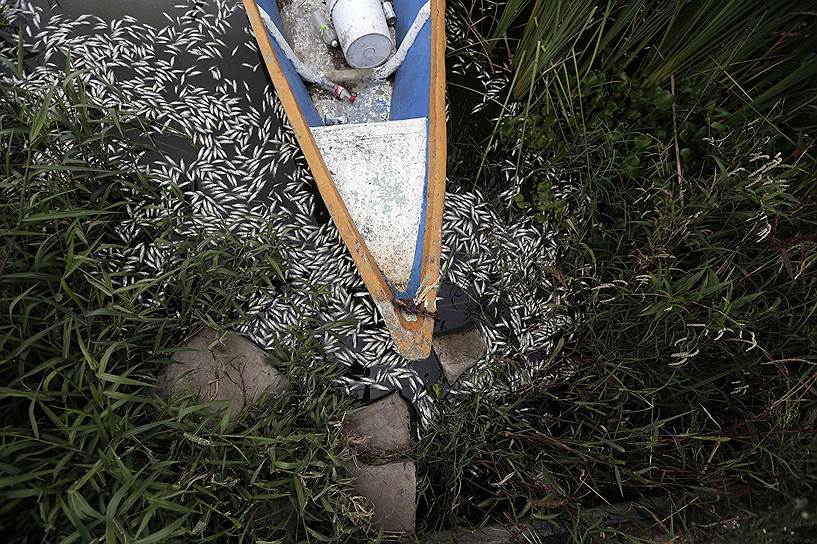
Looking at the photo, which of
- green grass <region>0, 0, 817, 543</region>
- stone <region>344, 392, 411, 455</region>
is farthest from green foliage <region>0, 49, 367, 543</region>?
stone <region>344, 392, 411, 455</region>

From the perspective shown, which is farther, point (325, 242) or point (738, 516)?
point (325, 242)

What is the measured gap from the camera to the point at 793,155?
3.38 meters

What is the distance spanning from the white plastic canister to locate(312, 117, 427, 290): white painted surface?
54cm

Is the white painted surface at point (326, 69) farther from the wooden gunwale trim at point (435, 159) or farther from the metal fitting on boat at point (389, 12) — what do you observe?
the wooden gunwale trim at point (435, 159)

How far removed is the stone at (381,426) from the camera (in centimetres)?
322

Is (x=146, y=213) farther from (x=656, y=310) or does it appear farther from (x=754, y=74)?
(x=754, y=74)

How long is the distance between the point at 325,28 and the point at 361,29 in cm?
44

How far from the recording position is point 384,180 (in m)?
3.44

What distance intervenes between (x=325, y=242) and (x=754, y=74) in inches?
128

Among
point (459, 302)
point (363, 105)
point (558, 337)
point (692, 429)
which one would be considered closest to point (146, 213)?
point (363, 105)

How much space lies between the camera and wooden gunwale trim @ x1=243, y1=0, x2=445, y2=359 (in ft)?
9.69

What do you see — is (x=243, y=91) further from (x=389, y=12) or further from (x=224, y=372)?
(x=224, y=372)

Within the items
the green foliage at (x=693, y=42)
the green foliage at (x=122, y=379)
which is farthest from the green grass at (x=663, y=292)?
the green foliage at (x=122, y=379)

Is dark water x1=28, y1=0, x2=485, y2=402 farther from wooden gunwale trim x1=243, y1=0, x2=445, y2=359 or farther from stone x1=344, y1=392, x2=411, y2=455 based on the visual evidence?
wooden gunwale trim x1=243, y1=0, x2=445, y2=359
